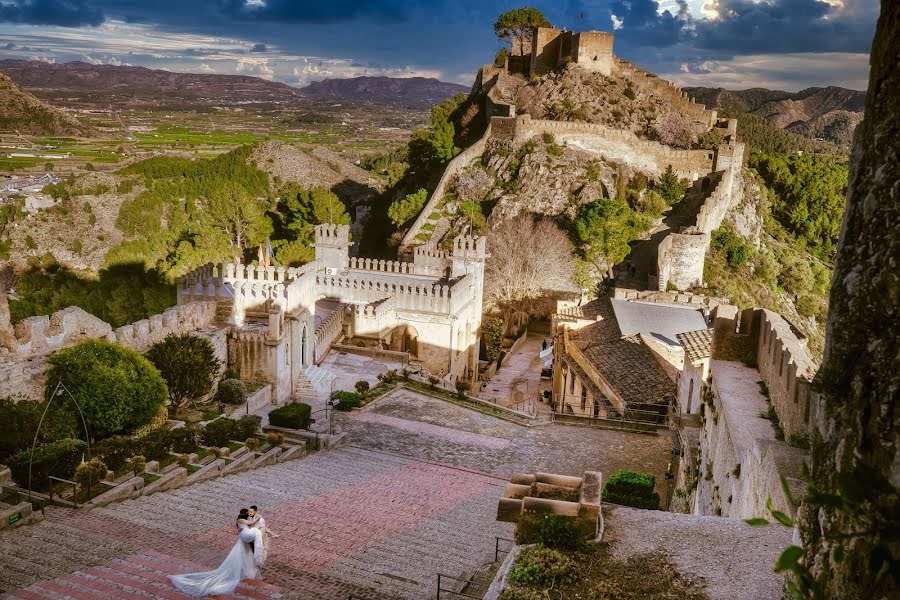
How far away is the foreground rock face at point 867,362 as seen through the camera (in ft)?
10.8

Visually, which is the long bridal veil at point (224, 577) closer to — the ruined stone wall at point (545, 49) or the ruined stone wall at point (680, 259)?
the ruined stone wall at point (680, 259)

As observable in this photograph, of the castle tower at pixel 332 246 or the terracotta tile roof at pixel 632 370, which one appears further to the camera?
the castle tower at pixel 332 246

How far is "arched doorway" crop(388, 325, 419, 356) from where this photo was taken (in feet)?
97.0

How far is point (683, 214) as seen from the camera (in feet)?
173

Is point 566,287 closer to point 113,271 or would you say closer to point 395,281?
point 395,281

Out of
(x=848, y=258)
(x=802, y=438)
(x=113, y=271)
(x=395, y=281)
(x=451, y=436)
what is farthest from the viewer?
(x=113, y=271)

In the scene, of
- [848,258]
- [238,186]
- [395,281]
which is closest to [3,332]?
[848,258]

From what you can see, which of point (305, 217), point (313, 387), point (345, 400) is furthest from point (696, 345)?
point (305, 217)

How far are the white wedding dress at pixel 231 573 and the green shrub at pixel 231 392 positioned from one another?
33.9ft

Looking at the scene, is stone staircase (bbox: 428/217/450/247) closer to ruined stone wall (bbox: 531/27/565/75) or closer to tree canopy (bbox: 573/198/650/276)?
tree canopy (bbox: 573/198/650/276)

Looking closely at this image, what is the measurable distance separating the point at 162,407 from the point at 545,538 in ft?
38.4

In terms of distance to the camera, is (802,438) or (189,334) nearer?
(802,438)

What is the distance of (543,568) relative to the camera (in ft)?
21.9

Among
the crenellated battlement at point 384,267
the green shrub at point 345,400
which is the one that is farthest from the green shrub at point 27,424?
the crenellated battlement at point 384,267
